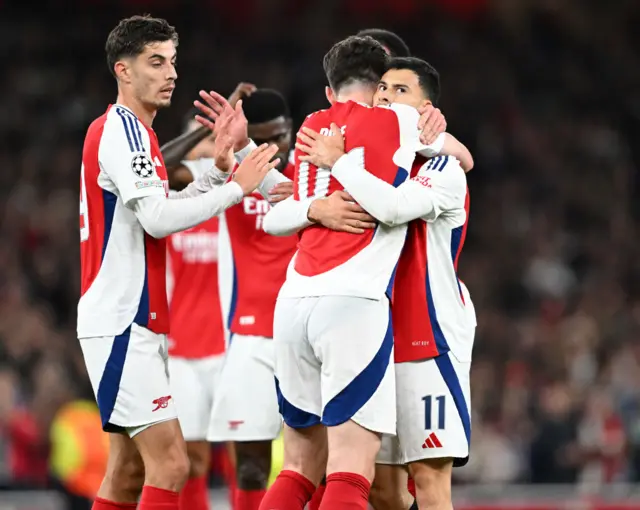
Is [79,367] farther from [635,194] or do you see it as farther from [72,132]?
[635,194]

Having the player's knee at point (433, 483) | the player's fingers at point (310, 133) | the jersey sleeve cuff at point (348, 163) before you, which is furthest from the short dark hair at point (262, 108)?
the player's knee at point (433, 483)

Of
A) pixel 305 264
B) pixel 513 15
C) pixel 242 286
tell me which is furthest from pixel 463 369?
pixel 513 15

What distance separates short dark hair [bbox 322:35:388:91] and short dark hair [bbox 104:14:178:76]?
796 millimetres

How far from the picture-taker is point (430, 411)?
521 centimetres

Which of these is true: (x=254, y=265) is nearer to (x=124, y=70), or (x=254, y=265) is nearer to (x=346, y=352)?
(x=124, y=70)

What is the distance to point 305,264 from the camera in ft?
16.8

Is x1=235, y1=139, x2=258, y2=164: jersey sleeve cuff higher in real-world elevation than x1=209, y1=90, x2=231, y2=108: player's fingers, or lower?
lower

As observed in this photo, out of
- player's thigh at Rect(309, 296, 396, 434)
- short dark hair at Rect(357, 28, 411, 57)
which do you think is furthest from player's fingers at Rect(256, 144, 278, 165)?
short dark hair at Rect(357, 28, 411, 57)

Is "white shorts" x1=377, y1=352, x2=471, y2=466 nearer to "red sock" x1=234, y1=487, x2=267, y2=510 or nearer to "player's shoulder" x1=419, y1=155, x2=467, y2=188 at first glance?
"player's shoulder" x1=419, y1=155, x2=467, y2=188

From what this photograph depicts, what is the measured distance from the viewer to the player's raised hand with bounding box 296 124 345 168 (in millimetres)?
5090

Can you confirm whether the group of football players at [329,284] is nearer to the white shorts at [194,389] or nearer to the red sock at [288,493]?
the red sock at [288,493]

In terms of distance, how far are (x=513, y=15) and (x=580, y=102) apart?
2.02 meters

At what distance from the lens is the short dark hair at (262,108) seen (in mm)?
6594

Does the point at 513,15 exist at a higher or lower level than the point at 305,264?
higher
